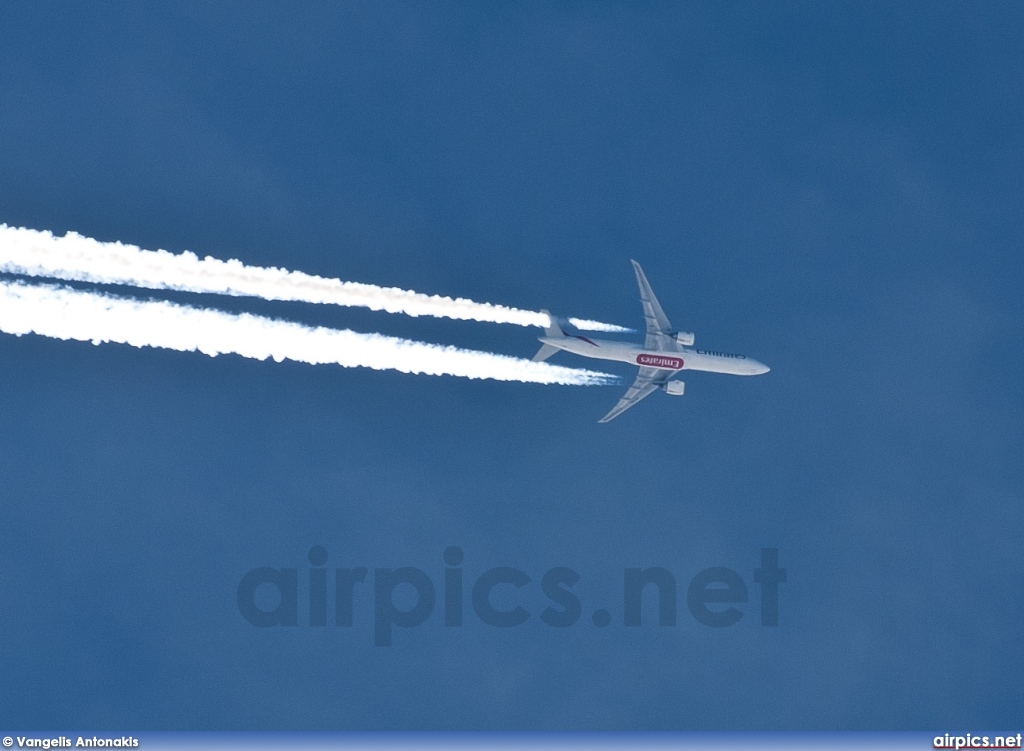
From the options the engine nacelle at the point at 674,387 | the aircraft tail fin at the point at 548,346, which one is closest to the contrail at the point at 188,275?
the aircraft tail fin at the point at 548,346

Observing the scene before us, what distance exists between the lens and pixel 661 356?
7369cm

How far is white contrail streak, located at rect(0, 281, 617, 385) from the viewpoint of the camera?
5541 cm

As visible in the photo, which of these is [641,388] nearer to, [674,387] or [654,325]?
[674,387]

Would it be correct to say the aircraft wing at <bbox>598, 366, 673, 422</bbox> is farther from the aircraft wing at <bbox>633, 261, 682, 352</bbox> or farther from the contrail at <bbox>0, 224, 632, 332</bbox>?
the contrail at <bbox>0, 224, 632, 332</bbox>

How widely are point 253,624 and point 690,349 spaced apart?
27.0 meters

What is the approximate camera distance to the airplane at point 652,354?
71250 mm

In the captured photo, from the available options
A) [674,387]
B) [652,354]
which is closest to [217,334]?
[652,354]

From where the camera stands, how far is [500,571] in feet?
246

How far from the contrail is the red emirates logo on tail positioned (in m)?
8.82

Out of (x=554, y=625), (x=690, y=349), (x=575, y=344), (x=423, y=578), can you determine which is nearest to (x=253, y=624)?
(x=423, y=578)

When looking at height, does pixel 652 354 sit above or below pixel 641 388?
above

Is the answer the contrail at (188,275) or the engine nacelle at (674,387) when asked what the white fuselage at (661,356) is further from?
the contrail at (188,275)

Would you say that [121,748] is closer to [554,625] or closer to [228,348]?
[228,348]

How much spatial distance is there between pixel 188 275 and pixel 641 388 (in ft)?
89.2
